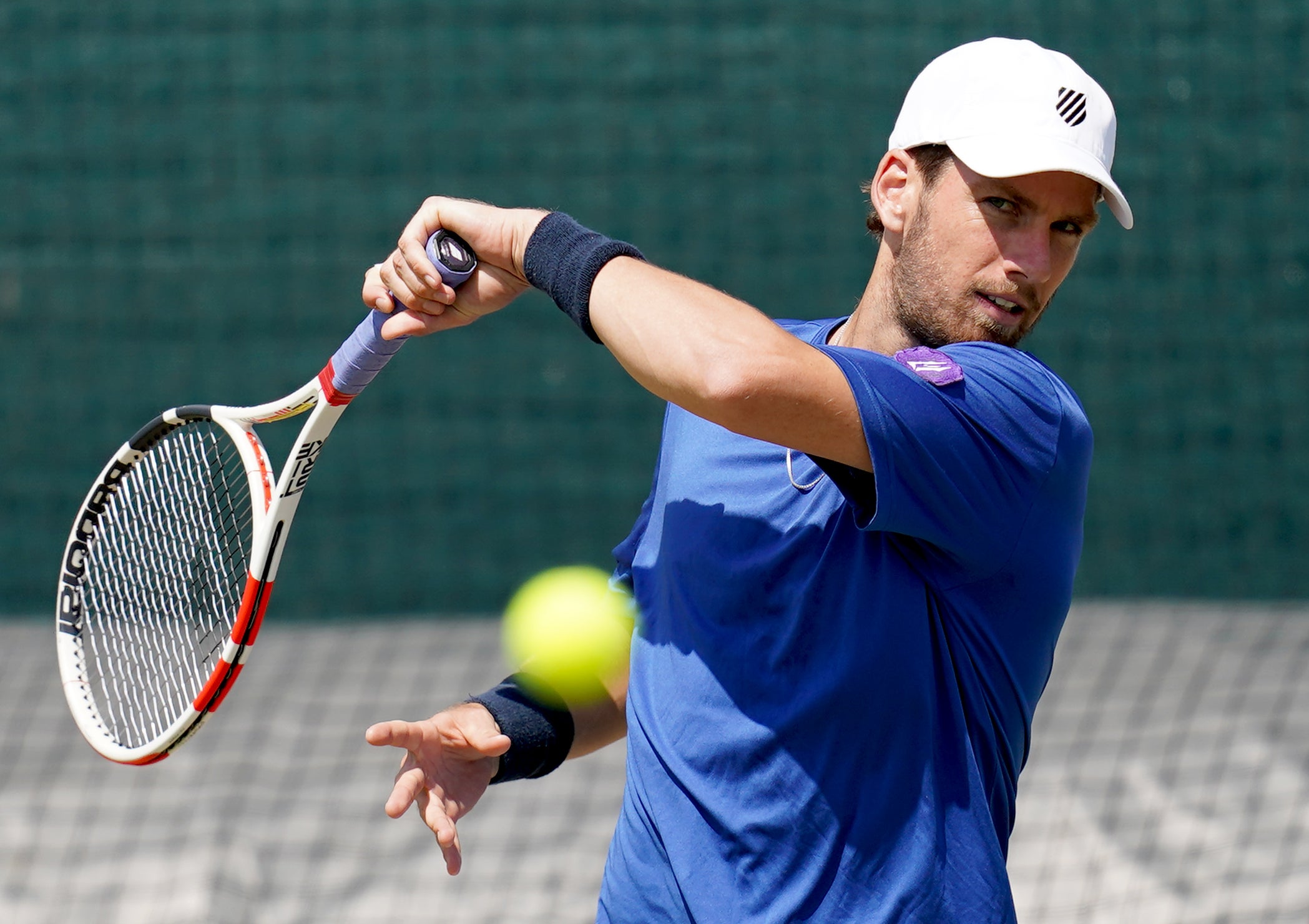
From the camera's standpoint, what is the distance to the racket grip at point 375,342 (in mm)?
1748

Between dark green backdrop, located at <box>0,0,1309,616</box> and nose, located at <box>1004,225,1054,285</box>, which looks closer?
nose, located at <box>1004,225,1054,285</box>

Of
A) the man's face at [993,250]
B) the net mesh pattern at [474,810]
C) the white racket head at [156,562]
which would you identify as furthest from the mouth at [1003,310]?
the net mesh pattern at [474,810]

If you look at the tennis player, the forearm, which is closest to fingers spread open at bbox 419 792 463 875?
the tennis player

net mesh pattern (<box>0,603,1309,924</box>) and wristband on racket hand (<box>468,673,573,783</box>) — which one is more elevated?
wristband on racket hand (<box>468,673,573,783</box>)

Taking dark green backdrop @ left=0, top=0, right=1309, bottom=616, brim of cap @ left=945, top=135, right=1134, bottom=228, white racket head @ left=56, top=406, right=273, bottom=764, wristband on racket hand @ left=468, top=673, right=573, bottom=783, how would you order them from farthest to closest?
dark green backdrop @ left=0, top=0, right=1309, bottom=616
white racket head @ left=56, top=406, right=273, bottom=764
wristband on racket hand @ left=468, top=673, right=573, bottom=783
brim of cap @ left=945, top=135, right=1134, bottom=228

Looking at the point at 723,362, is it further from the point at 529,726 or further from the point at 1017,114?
the point at 529,726

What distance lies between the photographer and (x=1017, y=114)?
5.59ft

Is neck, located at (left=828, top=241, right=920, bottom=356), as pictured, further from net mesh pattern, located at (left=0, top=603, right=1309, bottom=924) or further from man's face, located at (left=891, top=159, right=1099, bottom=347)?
net mesh pattern, located at (left=0, top=603, right=1309, bottom=924)

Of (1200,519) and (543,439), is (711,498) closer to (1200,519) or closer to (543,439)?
(543,439)

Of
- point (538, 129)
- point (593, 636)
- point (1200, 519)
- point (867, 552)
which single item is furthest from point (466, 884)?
point (1200, 519)

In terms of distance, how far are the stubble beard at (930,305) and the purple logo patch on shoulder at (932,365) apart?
0.18 m

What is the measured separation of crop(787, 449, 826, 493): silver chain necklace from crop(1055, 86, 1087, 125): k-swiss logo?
0.52m

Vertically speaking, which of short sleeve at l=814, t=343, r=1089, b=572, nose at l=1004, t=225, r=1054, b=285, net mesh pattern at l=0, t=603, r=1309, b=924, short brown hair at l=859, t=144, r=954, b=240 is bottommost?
net mesh pattern at l=0, t=603, r=1309, b=924

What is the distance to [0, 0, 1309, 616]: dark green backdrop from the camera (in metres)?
5.83
